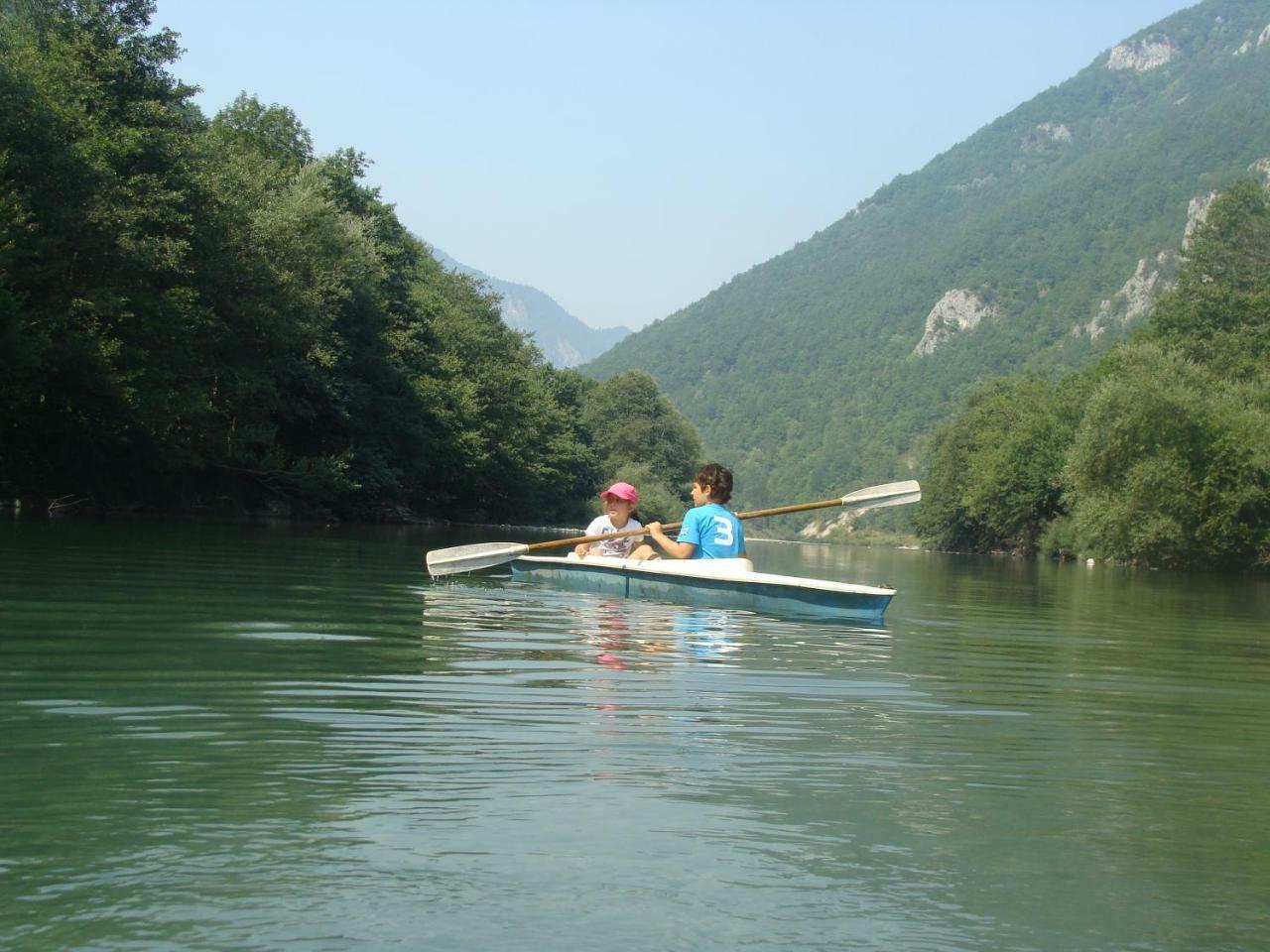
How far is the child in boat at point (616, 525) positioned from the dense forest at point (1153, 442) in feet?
105

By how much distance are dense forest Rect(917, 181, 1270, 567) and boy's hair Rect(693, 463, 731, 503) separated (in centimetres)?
Answer: 3393

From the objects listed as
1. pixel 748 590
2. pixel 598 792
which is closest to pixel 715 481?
pixel 748 590

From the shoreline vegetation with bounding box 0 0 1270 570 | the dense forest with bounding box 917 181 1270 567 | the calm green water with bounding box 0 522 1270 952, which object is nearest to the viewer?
the calm green water with bounding box 0 522 1270 952

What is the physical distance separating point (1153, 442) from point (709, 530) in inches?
1395

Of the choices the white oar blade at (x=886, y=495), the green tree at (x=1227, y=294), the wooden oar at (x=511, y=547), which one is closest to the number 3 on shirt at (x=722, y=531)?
the wooden oar at (x=511, y=547)

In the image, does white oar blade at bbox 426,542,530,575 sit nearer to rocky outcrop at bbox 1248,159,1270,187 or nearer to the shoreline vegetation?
the shoreline vegetation

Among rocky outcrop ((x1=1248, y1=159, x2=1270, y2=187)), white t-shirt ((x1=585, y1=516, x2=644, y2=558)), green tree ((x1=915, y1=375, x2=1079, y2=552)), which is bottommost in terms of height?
white t-shirt ((x1=585, y1=516, x2=644, y2=558))

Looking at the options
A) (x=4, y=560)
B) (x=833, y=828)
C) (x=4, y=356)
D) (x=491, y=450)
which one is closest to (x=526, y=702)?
(x=833, y=828)

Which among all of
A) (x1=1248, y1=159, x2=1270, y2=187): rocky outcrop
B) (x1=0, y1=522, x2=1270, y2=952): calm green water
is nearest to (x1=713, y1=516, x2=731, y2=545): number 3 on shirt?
(x1=0, y1=522, x2=1270, y2=952): calm green water

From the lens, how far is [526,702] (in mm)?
7129

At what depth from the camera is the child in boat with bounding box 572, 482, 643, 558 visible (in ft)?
49.7

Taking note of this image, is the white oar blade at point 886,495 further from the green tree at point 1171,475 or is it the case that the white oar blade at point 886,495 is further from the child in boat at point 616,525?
the green tree at point 1171,475

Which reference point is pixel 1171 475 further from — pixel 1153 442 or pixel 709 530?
pixel 709 530

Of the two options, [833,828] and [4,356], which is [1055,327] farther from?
[833,828]
